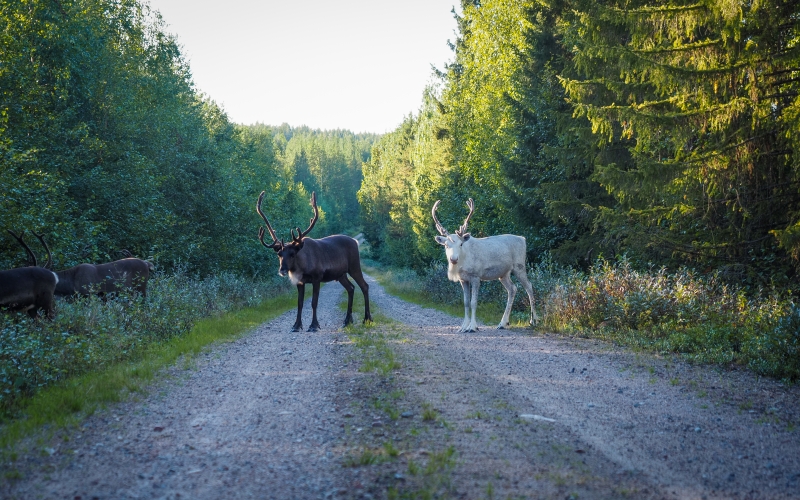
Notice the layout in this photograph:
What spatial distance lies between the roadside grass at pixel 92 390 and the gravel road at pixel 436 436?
25 centimetres

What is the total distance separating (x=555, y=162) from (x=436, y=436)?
53.2ft

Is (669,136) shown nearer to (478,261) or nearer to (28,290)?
(478,261)

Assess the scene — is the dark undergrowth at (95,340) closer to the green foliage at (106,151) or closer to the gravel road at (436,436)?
the gravel road at (436,436)

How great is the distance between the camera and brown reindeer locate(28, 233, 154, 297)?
13289mm

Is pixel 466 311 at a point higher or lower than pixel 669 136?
lower

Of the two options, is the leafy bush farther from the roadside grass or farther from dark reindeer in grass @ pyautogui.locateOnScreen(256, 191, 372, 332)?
dark reindeer in grass @ pyautogui.locateOnScreen(256, 191, 372, 332)

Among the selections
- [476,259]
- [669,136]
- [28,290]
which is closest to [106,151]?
[28,290]

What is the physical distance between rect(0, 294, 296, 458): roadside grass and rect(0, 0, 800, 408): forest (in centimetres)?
42

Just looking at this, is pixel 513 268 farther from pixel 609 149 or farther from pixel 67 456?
pixel 67 456

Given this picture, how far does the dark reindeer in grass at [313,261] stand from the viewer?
1339 centimetres

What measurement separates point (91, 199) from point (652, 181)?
16.8 meters

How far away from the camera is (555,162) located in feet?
64.6

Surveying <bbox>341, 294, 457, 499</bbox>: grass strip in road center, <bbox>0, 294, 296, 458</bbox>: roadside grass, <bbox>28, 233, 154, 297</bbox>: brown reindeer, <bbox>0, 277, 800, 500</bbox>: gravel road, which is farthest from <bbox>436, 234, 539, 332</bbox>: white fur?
<bbox>28, 233, 154, 297</bbox>: brown reindeer

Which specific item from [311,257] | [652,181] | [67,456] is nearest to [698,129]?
[652,181]
